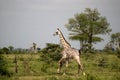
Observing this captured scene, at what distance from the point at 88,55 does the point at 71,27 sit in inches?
1061

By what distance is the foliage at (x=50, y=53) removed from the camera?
22.4 metres

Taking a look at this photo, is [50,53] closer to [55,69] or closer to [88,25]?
[55,69]

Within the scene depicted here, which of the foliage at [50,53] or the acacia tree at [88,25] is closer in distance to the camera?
the foliage at [50,53]

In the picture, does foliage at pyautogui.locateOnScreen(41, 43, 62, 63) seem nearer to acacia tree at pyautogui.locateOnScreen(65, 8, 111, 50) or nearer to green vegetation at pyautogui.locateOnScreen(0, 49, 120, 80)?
green vegetation at pyautogui.locateOnScreen(0, 49, 120, 80)

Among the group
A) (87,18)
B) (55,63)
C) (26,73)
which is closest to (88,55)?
(55,63)

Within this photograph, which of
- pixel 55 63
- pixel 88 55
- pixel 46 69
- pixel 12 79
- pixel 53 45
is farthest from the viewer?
pixel 88 55

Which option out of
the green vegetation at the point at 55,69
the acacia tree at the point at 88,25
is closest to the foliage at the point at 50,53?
the green vegetation at the point at 55,69

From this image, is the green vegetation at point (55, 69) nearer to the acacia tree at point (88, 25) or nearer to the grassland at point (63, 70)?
the grassland at point (63, 70)

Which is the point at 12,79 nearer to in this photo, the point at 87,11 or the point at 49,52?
the point at 49,52

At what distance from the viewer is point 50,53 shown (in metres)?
23.0

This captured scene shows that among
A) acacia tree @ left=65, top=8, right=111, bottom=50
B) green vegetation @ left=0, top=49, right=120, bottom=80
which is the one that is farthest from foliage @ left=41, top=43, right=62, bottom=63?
acacia tree @ left=65, top=8, right=111, bottom=50

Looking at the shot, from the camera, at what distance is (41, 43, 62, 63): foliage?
22.4 metres

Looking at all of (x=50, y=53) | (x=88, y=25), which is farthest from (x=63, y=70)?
(x=88, y=25)

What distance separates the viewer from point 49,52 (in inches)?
922
